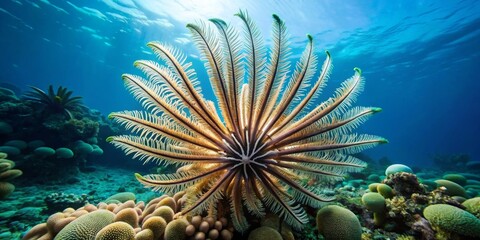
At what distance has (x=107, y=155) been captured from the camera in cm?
1734

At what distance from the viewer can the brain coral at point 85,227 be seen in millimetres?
2666

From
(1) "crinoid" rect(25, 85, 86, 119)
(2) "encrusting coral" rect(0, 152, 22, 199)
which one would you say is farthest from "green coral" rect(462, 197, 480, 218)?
(1) "crinoid" rect(25, 85, 86, 119)

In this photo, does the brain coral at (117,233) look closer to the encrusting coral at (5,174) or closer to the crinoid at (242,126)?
the crinoid at (242,126)

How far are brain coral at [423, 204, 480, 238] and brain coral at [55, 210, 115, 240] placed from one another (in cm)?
470

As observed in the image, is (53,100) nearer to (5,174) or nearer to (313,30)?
(5,174)

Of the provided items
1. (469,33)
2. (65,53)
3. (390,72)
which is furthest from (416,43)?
(65,53)

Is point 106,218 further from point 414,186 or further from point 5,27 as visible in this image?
point 5,27

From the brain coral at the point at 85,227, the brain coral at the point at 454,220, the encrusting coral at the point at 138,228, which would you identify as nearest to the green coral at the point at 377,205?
the brain coral at the point at 454,220

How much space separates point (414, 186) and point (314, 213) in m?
2.15

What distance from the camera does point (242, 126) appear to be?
10.7 ft

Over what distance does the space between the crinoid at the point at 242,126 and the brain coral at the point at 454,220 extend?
136cm

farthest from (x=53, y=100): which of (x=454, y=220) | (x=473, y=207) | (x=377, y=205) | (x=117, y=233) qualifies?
(x=473, y=207)

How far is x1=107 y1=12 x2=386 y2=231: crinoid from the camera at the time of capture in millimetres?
3006

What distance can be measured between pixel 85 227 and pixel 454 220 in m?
4.99
